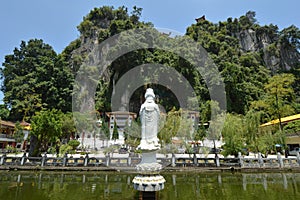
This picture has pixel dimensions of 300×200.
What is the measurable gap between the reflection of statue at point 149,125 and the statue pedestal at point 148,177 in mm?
250

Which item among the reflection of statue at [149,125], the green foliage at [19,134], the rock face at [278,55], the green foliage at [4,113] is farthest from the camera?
the rock face at [278,55]

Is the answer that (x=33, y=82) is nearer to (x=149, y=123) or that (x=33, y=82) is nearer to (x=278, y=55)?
(x=149, y=123)

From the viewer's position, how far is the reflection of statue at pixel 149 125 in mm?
5264

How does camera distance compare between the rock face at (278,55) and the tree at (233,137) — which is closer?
the tree at (233,137)

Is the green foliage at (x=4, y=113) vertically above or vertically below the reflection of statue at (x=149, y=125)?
above

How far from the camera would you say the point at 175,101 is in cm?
3338

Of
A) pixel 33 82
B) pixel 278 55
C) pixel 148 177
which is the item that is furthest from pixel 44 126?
pixel 278 55

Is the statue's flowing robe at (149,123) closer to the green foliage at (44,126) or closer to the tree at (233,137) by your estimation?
the tree at (233,137)

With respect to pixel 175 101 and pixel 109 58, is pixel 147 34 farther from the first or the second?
pixel 175 101

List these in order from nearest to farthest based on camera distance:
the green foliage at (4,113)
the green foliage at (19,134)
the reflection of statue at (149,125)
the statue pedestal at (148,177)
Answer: the statue pedestal at (148,177), the reflection of statue at (149,125), the green foliage at (19,134), the green foliage at (4,113)

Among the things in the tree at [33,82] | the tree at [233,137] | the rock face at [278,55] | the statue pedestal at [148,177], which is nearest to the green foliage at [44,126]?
the statue pedestal at [148,177]

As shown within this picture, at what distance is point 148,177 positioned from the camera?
4.80 m

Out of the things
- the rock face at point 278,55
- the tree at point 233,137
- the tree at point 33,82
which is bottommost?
the tree at point 233,137

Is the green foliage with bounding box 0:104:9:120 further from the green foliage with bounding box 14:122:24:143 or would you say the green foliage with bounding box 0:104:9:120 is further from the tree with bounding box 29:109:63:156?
the tree with bounding box 29:109:63:156
